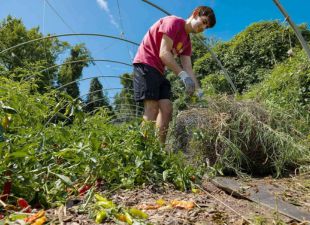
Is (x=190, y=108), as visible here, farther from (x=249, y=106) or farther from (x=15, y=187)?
(x=15, y=187)

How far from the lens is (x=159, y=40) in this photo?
263cm

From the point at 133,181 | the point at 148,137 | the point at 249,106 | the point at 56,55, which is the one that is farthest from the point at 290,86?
the point at 56,55

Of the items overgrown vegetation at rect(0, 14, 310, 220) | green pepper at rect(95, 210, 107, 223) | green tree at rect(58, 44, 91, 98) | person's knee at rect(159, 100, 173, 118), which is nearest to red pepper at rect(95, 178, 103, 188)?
overgrown vegetation at rect(0, 14, 310, 220)

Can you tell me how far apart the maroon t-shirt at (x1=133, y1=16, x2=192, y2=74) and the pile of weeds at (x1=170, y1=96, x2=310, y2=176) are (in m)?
0.51

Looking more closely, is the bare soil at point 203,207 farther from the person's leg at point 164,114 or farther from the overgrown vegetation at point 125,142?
the person's leg at point 164,114

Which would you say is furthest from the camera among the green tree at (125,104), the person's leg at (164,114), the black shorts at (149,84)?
the green tree at (125,104)

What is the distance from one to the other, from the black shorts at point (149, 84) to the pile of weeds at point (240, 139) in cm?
29

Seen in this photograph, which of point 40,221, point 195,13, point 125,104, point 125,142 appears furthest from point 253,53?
point 40,221

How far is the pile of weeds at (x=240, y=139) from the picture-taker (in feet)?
7.08

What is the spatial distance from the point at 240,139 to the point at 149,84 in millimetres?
765

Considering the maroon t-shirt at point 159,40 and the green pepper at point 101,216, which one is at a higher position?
the maroon t-shirt at point 159,40

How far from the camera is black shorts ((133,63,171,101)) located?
2525mm

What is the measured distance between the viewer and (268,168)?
90.0 inches

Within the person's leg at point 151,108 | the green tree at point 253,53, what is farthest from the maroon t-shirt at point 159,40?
the green tree at point 253,53
